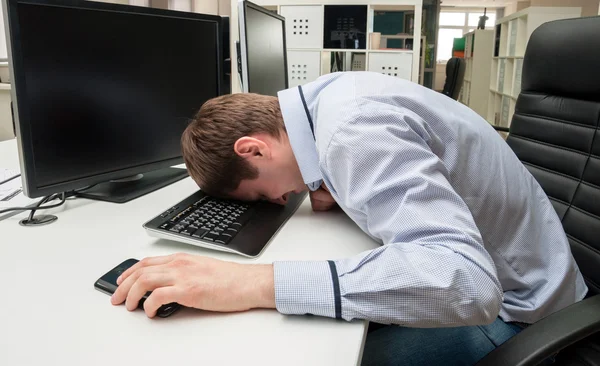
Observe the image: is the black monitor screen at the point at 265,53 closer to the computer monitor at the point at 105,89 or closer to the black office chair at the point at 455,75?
the computer monitor at the point at 105,89

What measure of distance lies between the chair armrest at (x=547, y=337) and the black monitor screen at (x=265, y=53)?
0.91 m

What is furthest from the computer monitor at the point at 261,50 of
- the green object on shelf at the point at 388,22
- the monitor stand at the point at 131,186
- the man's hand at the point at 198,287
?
the green object on shelf at the point at 388,22

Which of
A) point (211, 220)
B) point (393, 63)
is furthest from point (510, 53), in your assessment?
point (211, 220)

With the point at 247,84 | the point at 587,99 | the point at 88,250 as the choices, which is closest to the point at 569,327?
the point at 587,99

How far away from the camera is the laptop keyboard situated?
2.45ft

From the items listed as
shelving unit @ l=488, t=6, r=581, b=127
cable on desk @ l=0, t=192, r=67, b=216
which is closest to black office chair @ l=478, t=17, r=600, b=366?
cable on desk @ l=0, t=192, r=67, b=216

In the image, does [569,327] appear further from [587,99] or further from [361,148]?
[587,99]

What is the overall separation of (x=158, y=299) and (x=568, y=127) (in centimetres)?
94

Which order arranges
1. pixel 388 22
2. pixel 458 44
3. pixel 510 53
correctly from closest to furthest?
pixel 388 22, pixel 510 53, pixel 458 44

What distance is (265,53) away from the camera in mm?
1463

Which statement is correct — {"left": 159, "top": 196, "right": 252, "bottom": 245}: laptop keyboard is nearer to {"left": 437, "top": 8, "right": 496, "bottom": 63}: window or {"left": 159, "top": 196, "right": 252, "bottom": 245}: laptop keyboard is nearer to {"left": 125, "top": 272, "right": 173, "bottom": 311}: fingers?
{"left": 125, "top": 272, "right": 173, "bottom": 311}: fingers

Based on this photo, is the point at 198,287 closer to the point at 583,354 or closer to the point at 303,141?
the point at 303,141

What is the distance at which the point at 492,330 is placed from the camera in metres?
0.86

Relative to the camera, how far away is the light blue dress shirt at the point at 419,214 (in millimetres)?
549
